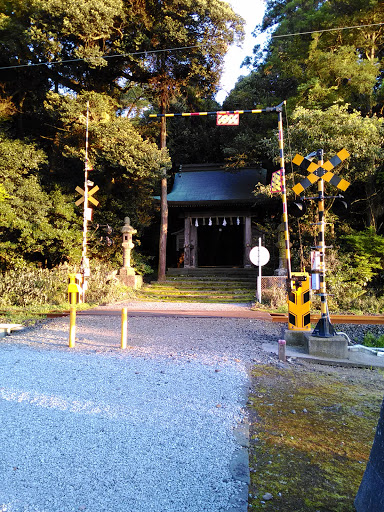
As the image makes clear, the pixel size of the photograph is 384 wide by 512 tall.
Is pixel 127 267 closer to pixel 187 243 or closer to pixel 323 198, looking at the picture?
pixel 187 243

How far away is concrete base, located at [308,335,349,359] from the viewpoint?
16.4 ft

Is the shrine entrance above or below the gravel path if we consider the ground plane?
above

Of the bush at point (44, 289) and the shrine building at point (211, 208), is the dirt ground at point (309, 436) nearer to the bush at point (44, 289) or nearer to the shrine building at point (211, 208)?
the bush at point (44, 289)

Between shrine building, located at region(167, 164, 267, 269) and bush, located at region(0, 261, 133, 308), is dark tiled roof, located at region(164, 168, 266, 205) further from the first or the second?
bush, located at region(0, 261, 133, 308)

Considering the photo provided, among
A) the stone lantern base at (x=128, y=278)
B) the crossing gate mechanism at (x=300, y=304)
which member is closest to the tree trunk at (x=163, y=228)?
the stone lantern base at (x=128, y=278)

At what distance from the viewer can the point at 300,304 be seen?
18.4 feet

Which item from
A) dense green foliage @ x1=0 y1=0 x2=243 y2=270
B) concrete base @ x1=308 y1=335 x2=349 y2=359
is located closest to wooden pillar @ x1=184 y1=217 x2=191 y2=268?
dense green foliage @ x1=0 y1=0 x2=243 y2=270

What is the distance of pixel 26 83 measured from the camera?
14.2 m

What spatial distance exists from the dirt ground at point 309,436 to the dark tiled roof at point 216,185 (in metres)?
10.9

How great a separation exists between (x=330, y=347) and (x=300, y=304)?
0.84 meters

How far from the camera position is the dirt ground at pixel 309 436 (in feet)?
6.22

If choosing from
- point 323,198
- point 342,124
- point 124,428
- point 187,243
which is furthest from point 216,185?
point 124,428

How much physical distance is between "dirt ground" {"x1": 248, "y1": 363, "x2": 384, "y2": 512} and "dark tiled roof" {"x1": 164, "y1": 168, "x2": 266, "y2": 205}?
10.9m

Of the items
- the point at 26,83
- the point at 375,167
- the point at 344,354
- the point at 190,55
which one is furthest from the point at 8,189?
the point at 375,167
